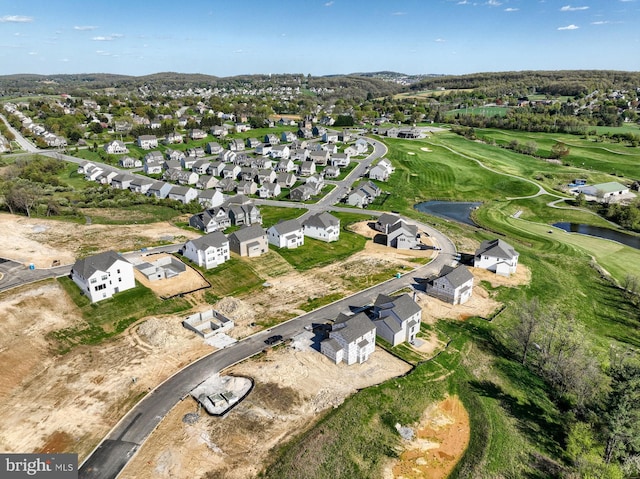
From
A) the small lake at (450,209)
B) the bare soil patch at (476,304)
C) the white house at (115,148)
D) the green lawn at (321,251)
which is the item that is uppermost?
the white house at (115,148)

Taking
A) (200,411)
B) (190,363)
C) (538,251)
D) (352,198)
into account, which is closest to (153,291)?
(190,363)

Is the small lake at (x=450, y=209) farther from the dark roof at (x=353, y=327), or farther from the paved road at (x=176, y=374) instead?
the dark roof at (x=353, y=327)

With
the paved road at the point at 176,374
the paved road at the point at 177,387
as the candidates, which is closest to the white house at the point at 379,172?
the paved road at the point at 176,374

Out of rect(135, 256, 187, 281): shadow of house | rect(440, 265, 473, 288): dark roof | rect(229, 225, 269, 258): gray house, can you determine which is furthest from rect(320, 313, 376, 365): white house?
rect(135, 256, 187, 281): shadow of house

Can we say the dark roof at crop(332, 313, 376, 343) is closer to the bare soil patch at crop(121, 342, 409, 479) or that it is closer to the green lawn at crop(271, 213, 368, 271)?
the bare soil patch at crop(121, 342, 409, 479)

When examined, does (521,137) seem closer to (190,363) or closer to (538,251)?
(538,251)

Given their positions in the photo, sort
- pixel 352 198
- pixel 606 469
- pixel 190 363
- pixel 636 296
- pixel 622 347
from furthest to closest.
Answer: pixel 352 198, pixel 636 296, pixel 622 347, pixel 190 363, pixel 606 469

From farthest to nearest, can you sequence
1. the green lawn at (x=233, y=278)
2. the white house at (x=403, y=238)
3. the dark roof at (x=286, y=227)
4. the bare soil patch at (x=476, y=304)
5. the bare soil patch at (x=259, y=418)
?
the white house at (x=403, y=238)
the dark roof at (x=286, y=227)
the green lawn at (x=233, y=278)
the bare soil patch at (x=476, y=304)
the bare soil patch at (x=259, y=418)
